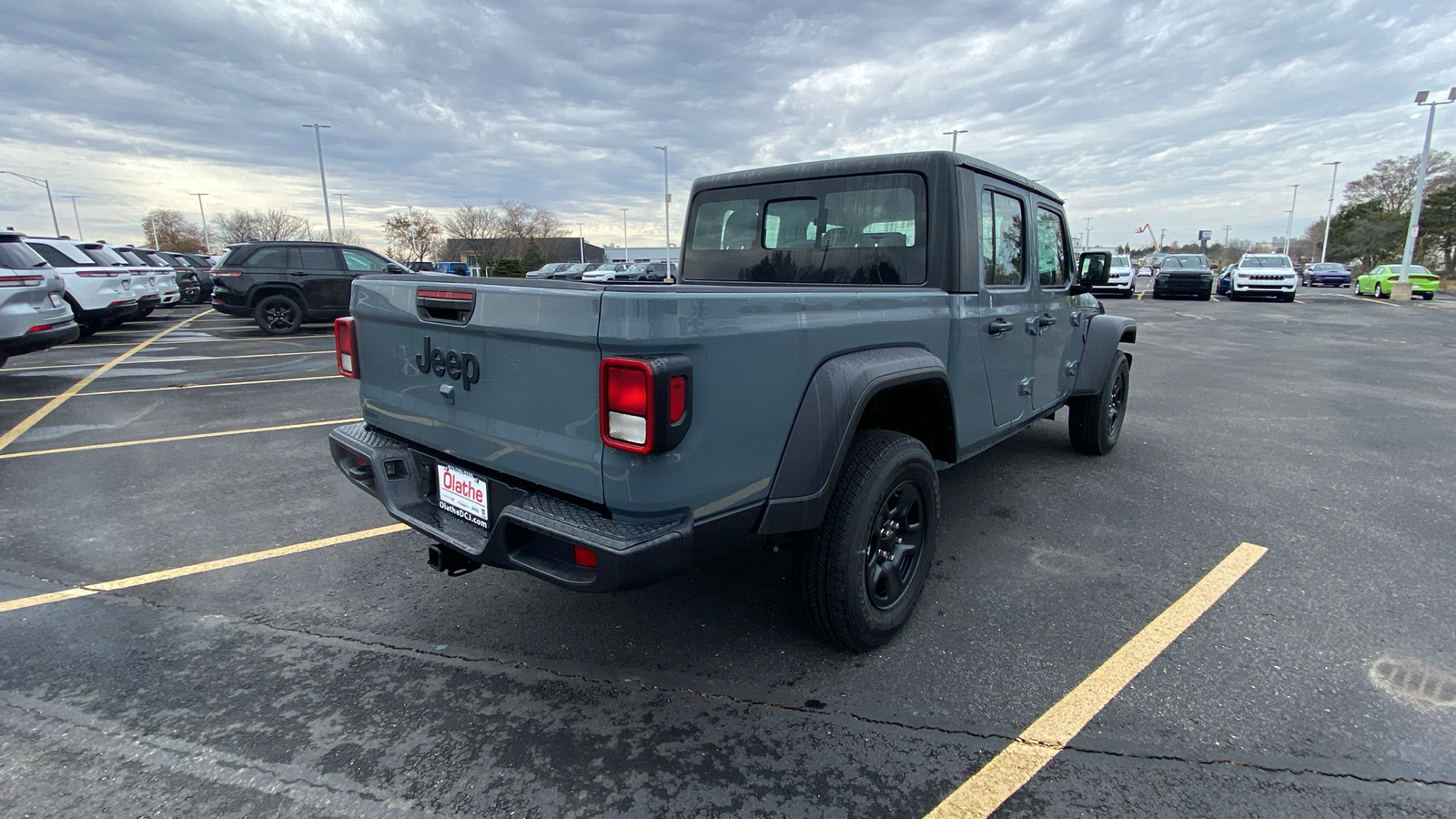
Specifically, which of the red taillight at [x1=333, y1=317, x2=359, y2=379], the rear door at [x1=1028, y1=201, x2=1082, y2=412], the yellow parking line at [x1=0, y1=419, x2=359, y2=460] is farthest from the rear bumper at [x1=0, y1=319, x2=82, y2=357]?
the rear door at [x1=1028, y1=201, x2=1082, y2=412]

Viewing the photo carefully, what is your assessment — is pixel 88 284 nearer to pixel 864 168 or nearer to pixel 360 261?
pixel 360 261

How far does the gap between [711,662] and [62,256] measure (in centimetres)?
1453

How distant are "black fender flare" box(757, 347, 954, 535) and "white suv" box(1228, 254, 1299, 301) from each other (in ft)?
88.8

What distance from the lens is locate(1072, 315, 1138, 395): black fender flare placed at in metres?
4.96

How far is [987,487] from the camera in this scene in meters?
4.82

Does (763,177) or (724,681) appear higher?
(763,177)

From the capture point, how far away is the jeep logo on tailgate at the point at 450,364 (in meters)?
2.45

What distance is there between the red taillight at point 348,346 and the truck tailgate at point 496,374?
0.64ft

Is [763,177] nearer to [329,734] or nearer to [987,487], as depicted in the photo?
[987,487]

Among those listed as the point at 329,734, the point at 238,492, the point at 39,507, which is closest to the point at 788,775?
the point at 329,734

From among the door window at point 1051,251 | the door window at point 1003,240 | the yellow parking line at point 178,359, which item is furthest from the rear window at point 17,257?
the door window at point 1051,251

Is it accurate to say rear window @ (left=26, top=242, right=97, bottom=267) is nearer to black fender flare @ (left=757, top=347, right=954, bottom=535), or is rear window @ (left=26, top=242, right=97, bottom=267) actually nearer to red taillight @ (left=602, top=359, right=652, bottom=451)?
red taillight @ (left=602, top=359, right=652, bottom=451)

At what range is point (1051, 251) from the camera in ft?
14.5

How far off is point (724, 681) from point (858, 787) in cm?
68
